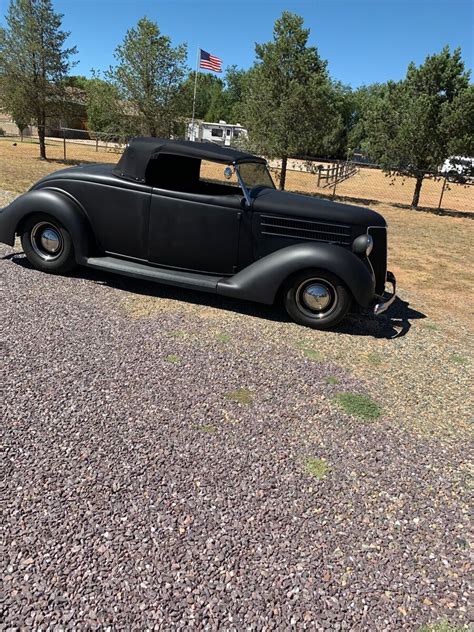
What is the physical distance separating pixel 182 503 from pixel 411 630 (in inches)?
45.6

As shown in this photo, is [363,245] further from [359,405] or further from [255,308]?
[359,405]

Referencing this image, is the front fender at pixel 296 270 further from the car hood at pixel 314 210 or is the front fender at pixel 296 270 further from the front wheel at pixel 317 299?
the car hood at pixel 314 210

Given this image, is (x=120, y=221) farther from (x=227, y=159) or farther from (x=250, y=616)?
(x=250, y=616)

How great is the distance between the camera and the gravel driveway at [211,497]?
1.91m

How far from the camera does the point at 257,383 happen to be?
142 inches

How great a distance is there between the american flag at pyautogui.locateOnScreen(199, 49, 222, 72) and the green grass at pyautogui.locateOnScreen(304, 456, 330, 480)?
23.2 meters

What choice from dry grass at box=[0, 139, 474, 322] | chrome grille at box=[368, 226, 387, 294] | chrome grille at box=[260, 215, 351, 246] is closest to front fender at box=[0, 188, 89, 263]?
dry grass at box=[0, 139, 474, 322]

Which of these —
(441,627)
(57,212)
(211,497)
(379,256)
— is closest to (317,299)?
(379,256)

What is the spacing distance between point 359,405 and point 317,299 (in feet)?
5.05

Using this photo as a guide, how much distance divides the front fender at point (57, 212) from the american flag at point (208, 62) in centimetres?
1986

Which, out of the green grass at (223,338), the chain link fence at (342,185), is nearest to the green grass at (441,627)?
the green grass at (223,338)

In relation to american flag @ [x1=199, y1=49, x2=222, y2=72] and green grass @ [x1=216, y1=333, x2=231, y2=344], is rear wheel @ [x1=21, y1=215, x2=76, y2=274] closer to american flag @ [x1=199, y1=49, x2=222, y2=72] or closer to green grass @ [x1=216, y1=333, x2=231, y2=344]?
green grass @ [x1=216, y1=333, x2=231, y2=344]

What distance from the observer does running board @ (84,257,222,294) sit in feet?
15.9

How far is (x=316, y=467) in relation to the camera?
275 centimetres
